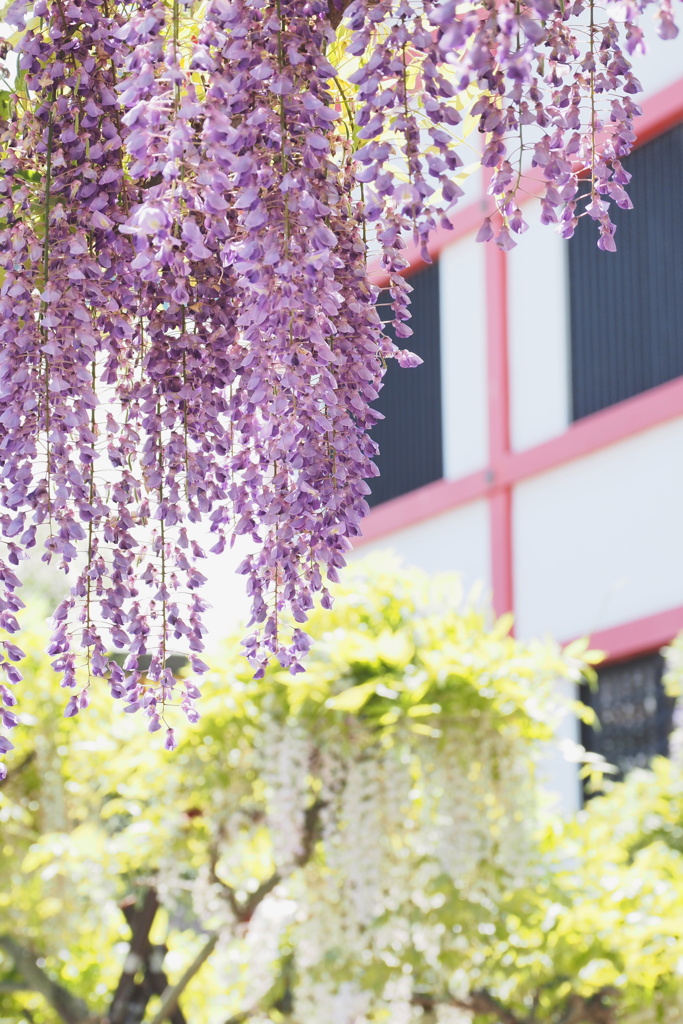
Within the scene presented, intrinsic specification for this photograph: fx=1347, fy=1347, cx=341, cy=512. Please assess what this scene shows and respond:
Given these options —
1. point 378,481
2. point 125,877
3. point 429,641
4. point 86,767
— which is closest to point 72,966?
point 125,877

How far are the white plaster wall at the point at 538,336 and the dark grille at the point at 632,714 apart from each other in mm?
1245

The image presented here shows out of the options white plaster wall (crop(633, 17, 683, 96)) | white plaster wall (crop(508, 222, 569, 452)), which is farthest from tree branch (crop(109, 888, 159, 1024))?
white plaster wall (crop(633, 17, 683, 96))

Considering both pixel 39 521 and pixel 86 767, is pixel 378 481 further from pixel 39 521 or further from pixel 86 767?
pixel 39 521

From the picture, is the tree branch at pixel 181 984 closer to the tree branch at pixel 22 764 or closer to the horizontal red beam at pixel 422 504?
the tree branch at pixel 22 764

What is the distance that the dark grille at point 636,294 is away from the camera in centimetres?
602

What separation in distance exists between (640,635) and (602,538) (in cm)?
59

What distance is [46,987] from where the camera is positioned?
4.45m

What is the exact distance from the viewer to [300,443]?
1.28m

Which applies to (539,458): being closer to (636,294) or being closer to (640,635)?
(636,294)

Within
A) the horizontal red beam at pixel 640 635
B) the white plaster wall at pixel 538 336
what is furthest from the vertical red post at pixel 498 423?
the horizontal red beam at pixel 640 635

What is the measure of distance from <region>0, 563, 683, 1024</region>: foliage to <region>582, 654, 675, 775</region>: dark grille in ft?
4.81

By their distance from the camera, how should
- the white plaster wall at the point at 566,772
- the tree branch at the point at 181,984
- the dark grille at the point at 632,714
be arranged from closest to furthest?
the tree branch at the point at 181,984, the dark grille at the point at 632,714, the white plaster wall at the point at 566,772

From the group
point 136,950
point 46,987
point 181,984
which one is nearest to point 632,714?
point 136,950

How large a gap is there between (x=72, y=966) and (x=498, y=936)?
6.32 feet
